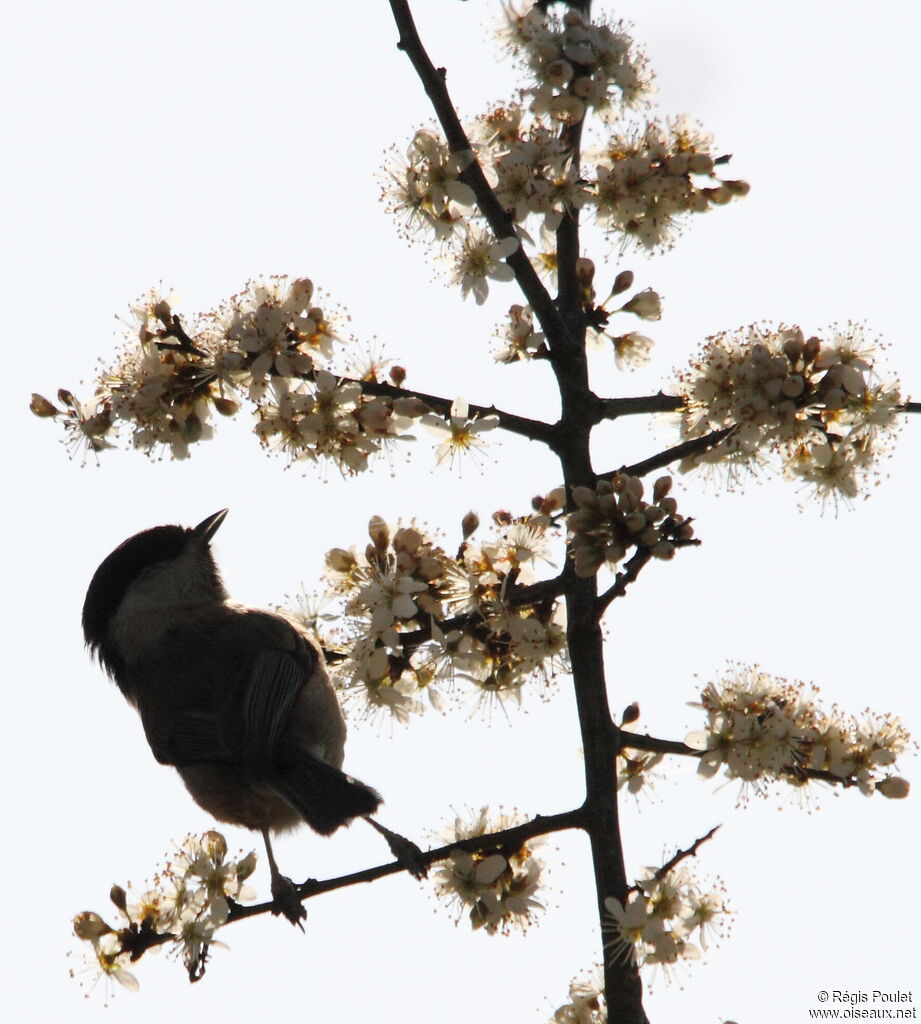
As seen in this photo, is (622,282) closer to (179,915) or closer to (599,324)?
(599,324)

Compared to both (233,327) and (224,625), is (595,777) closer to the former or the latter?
(233,327)

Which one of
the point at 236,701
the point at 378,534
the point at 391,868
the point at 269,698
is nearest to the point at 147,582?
the point at 236,701

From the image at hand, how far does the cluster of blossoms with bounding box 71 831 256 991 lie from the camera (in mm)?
3180

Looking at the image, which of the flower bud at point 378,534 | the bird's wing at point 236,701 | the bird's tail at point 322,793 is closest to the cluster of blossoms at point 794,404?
the flower bud at point 378,534

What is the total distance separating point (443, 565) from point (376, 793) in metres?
1.01

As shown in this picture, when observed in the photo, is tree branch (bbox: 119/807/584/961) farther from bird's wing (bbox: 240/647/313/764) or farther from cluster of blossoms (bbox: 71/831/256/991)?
bird's wing (bbox: 240/647/313/764)

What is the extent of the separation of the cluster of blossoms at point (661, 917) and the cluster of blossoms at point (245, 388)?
4.30ft

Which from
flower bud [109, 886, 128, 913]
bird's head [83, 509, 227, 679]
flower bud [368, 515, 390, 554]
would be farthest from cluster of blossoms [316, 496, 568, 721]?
bird's head [83, 509, 227, 679]

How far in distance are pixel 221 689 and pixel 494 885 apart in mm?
1847

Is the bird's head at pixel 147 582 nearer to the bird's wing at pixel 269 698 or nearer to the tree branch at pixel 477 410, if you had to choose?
the bird's wing at pixel 269 698

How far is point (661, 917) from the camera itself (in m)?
2.94

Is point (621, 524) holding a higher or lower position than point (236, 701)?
lower

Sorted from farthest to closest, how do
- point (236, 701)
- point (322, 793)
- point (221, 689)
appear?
1. point (221, 689)
2. point (236, 701)
3. point (322, 793)

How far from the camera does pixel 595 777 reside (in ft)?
9.32
